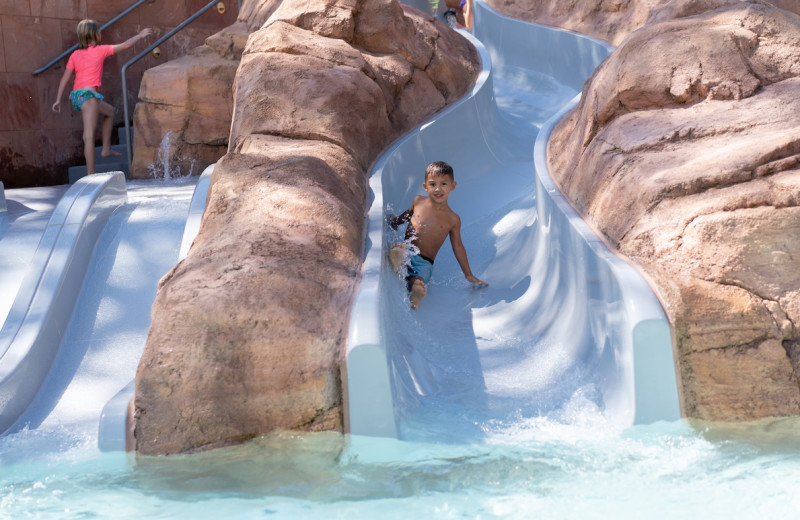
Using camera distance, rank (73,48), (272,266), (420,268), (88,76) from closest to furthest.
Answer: (272,266) < (420,268) < (88,76) < (73,48)

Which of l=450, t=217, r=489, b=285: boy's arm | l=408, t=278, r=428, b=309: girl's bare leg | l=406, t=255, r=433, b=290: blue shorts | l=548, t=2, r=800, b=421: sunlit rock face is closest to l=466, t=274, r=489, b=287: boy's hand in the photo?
l=450, t=217, r=489, b=285: boy's arm

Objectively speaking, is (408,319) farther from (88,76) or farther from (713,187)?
(88,76)

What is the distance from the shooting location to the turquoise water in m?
2.50

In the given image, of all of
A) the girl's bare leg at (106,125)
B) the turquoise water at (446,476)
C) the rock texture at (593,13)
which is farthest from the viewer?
the rock texture at (593,13)

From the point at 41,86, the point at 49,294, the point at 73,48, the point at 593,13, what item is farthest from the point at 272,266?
the point at 593,13

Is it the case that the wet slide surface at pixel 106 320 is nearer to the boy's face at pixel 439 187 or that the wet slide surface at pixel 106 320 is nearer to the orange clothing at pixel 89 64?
the boy's face at pixel 439 187

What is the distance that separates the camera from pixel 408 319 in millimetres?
4340

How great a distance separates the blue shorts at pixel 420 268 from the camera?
15.8 feet

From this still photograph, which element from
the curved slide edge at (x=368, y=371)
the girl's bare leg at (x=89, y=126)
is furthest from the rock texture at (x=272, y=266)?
the girl's bare leg at (x=89, y=126)

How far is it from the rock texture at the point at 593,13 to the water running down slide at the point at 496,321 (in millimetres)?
2477

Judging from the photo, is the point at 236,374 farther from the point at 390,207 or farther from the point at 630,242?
the point at 390,207

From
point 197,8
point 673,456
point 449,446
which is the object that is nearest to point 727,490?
point 673,456

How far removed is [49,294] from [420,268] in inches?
84.4

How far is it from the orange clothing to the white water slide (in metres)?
2.29
